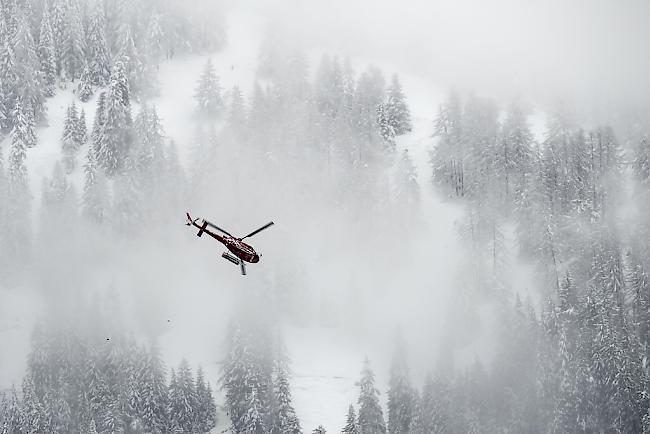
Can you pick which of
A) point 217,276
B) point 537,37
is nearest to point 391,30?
point 537,37

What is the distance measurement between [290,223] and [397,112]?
27889mm

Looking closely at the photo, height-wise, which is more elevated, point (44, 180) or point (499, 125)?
point (499, 125)

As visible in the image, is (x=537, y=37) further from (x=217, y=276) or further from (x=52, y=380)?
(x=52, y=380)

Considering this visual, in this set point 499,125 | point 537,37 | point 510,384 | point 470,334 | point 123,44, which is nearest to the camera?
point 510,384

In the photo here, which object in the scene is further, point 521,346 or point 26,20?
point 26,20

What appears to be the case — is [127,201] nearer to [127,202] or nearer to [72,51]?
[127,202]

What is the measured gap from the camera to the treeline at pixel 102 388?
69.8m

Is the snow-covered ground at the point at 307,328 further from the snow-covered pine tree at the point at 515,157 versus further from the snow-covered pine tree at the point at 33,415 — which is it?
the snow-covered pine tree at the point at 33,415

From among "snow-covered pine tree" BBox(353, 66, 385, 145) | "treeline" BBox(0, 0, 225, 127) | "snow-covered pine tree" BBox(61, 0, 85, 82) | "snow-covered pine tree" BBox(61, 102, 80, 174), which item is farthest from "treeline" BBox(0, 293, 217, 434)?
"snow-covered pine tree" BBox(61, 0, 85, 82)

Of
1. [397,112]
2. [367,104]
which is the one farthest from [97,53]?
[397,112]

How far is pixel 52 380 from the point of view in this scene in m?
74.0

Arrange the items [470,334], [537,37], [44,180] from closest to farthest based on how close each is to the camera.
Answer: [470,334]
[44,180]
[537,37]

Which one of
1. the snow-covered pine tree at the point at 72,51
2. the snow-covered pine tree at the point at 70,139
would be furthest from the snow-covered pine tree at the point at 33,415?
the snow-covered pine tree at the point at 72,51

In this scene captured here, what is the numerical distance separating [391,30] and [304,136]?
2294 inches
